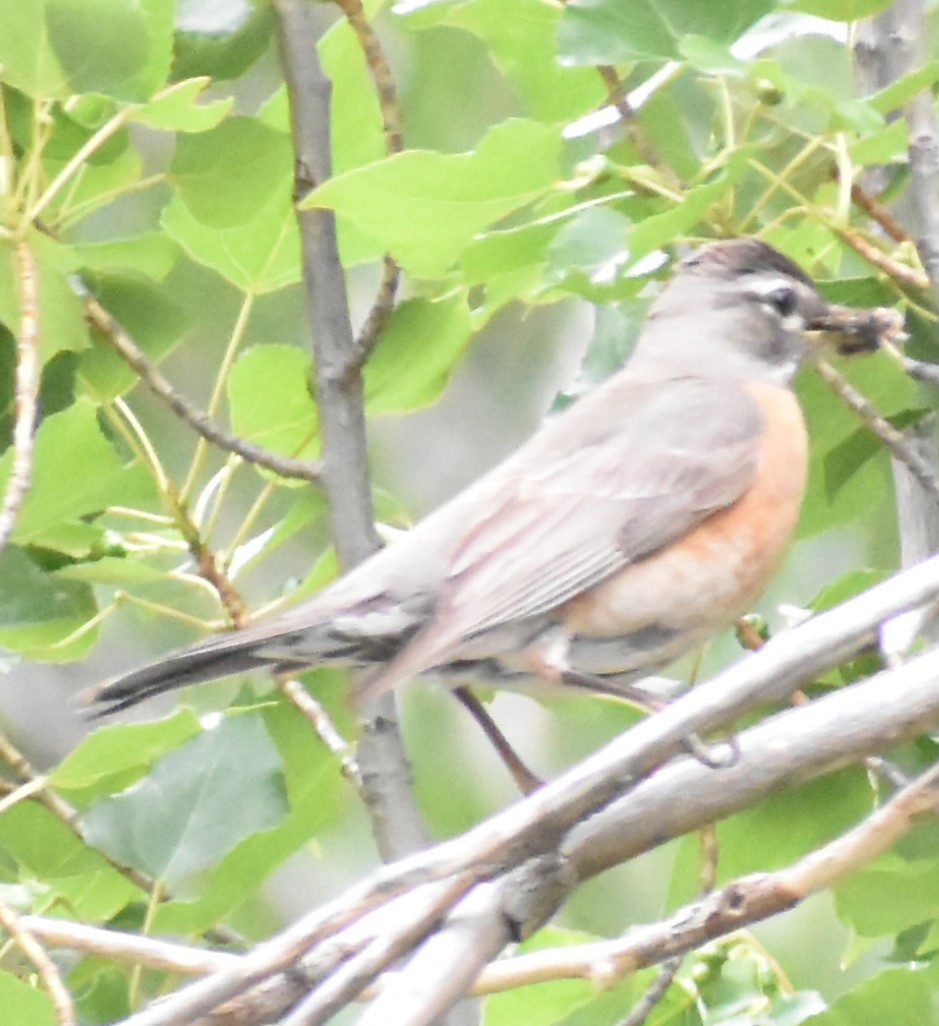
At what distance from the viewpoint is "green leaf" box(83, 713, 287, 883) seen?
6.32 ft

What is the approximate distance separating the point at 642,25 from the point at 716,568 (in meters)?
0.71

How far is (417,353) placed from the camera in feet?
7.29

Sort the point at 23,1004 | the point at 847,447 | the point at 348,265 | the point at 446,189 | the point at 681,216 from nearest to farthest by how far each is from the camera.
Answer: the point at 23,1004 < the point at 681,216 < the point at 446,189 < the point at 847,447 < the point at 348,265

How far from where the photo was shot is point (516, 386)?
4887mm

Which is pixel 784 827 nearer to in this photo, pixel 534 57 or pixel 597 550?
pixel 597 550

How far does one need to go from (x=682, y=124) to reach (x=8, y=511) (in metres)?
0.90

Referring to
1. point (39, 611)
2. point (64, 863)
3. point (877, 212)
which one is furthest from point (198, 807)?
point (877, 212)

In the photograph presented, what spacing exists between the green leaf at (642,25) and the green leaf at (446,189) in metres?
0.10

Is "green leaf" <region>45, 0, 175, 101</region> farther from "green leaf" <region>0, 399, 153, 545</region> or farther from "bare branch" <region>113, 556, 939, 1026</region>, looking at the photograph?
"bare branch" <region>113, 556, 939, 1026</region>

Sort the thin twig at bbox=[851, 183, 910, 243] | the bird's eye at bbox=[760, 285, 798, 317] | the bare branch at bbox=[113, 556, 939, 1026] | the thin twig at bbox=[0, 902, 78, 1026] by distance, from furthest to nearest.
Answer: the bird's eye at bbox=[760, 285, 798, 317] < the thin twig at bbox=[851, 183, 910, 243] < the thin twig at bbox=[0, 902, 78, 1026] < the bare branch at bbox=[113, 556, 939, 1026]

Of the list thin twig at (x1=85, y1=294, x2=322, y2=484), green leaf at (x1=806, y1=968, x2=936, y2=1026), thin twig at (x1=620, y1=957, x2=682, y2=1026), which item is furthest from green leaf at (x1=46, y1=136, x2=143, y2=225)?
green leaf at (x1=806, y1=968, x2=936, y2=1026)

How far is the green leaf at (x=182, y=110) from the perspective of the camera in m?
1.94

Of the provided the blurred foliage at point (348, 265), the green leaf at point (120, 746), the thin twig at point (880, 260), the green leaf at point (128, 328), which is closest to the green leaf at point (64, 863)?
the blurred foliage at point (348, 265)

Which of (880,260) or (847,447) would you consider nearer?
(880,260)
